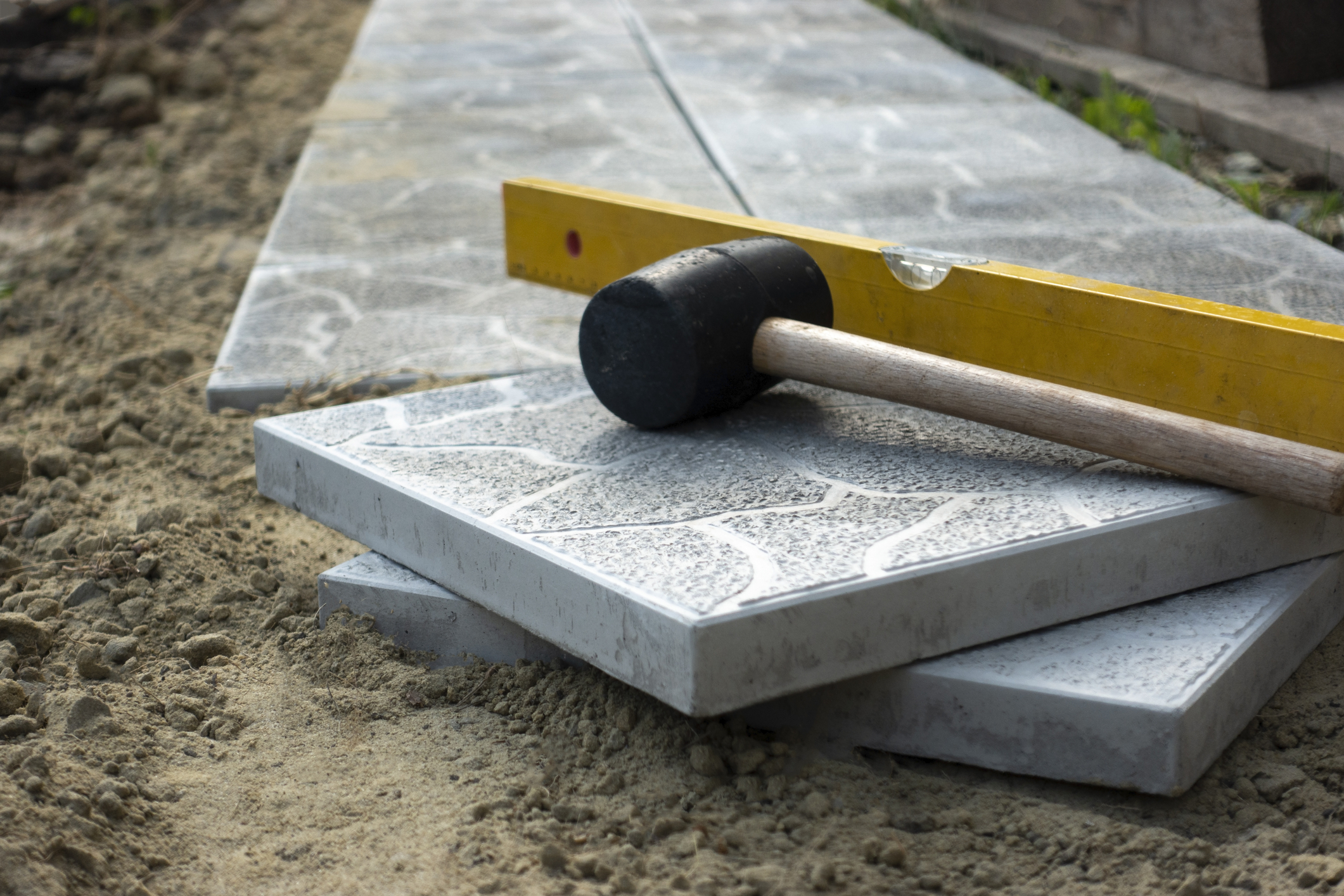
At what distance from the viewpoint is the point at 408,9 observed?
27.3 feet

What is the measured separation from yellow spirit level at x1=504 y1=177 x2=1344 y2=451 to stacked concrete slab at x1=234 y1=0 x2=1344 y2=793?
0.56 feet

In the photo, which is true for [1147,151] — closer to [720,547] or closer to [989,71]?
[989,71]

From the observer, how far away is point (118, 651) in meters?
2.09

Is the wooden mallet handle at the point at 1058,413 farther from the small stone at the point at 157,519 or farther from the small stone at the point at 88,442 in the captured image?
the small stone at the point at 88,442

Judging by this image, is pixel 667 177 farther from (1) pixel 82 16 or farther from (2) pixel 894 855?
(1) pixel 82 16

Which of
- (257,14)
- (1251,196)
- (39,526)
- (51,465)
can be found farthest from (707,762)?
(257,14)

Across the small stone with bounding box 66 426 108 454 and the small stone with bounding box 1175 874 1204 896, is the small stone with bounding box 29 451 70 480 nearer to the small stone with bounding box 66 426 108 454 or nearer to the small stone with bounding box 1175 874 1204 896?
the small stone with bounding box 66 426 108 454

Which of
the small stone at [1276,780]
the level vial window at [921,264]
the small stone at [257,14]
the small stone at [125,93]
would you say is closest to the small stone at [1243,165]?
the level vial window at [921,264]

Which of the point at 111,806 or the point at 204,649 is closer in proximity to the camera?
the point at 111,806

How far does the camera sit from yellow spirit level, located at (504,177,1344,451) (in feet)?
6.48

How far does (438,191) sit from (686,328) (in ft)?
9.23

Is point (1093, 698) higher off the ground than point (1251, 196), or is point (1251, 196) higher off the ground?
point (1251, 196)

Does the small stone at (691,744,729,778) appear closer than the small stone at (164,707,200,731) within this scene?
Yes

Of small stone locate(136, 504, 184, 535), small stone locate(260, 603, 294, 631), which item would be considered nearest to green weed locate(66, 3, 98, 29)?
small stone locate(136, 504, 184, 535)
